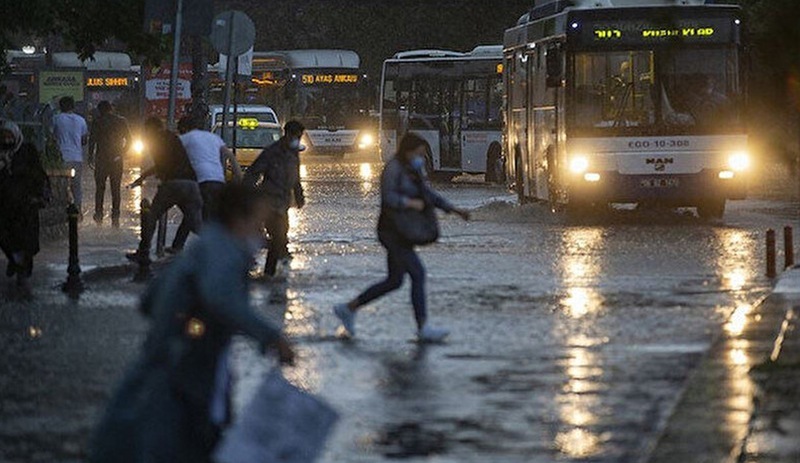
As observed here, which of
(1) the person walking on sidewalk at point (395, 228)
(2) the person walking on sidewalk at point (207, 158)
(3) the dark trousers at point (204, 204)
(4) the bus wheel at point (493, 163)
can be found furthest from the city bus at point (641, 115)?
(4) the bus wheel at point (493, 163)

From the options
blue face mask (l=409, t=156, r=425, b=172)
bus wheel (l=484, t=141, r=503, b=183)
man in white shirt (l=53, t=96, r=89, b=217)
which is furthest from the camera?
bus wheel (l=484, t=141, r=503, b=183)

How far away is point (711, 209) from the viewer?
30.6m

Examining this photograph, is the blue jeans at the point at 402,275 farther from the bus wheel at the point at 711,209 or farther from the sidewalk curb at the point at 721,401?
the bus wheel at the point at 711,209

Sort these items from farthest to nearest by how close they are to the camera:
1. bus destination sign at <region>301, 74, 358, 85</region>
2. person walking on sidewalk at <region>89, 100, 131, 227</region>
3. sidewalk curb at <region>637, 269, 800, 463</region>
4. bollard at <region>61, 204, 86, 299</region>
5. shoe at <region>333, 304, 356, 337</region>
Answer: bus destination sign at <region>301, 74, 358, 85</region>
person walking on sidewalk at <region>89, 100, 131, 227</region>
bollard at <region>61, 204, 86, 299</region>
shoe at <region>333, 304, 356, 337</region>
sidewalk curb at <region>637, 269, 800, 463</region>

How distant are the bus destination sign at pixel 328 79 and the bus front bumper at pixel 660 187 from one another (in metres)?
40.4

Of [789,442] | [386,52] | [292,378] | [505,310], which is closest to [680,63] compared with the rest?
[505,310]

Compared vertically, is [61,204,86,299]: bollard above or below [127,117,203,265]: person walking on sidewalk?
below

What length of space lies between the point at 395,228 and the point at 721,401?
4.06 meters

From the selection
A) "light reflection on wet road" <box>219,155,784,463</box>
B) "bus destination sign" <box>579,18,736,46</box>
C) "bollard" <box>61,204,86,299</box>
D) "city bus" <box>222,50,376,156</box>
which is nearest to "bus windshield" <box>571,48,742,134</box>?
"bus destination sign" <box>579,18,736,46</box>

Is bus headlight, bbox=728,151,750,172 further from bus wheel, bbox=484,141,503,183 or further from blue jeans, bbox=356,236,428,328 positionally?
bus wheel, bbox=484,141,503,183

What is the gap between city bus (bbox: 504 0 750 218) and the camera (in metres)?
29.4

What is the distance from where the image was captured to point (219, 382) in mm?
7672

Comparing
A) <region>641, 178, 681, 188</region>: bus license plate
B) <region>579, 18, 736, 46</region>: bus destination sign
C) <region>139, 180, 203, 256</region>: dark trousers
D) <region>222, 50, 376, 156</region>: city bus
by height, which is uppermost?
<region>222, 50, 376, 156</region>: city bus

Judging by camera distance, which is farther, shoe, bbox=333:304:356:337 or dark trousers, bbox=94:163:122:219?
dark trousers, bbox=94:163:122:219
